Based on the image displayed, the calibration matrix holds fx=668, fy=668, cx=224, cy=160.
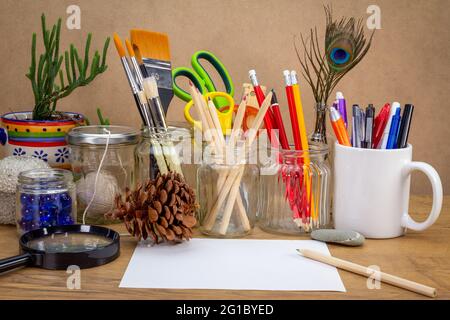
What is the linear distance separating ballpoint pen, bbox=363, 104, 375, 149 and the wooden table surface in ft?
0.41

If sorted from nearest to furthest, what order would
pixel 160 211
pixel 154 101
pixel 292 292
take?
pixel 292 292
pixel 160 211
pixel 154 101

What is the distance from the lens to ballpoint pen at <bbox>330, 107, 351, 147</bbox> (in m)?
0.86

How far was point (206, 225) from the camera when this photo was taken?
0.88 metres

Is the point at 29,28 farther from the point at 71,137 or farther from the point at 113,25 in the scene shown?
the point at 71,137

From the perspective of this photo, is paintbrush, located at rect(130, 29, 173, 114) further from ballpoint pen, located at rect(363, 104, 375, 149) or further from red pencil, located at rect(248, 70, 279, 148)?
ballpoint pen, located at rect(363, 104, 375, 149)

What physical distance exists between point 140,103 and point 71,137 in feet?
0.34

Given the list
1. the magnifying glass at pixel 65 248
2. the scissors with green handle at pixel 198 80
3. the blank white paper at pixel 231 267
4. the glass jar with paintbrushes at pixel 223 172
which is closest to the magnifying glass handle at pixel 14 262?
the magnifying glass at pixel 65 248

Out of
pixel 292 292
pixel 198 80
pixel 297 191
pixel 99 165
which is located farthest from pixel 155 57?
pixel 292 292

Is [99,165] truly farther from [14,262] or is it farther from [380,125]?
[380,125]

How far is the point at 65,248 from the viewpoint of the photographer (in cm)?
77

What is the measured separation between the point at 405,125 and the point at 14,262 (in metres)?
0.50

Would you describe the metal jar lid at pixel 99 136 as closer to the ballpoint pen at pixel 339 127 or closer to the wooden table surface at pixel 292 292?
the wooden table surface at pixel 292 292

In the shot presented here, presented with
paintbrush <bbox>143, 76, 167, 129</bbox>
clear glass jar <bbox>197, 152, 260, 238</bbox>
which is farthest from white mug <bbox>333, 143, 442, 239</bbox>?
paintbrush <bbox>143, 76, 167, 129</bbox>

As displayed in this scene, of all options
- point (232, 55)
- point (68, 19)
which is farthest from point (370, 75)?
point (68, 19)
